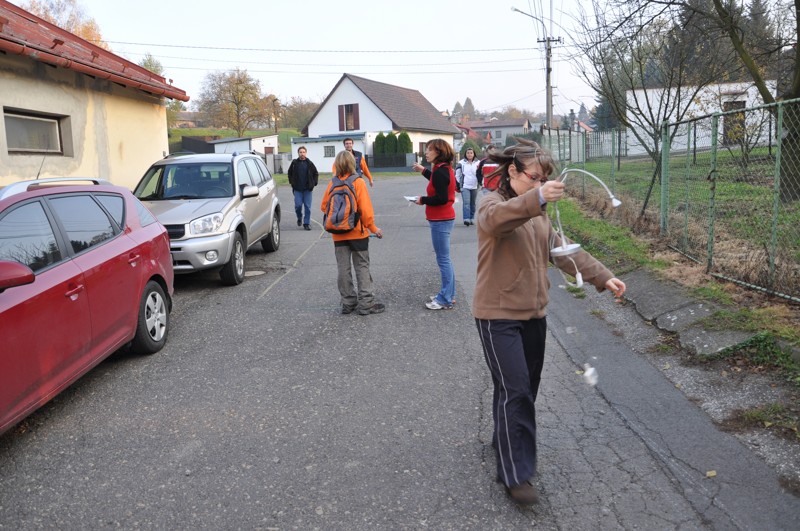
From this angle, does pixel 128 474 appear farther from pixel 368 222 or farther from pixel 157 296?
pixel 368 222

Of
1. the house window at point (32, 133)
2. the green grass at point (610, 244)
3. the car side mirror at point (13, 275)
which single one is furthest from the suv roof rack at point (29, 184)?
the green grass at point (610, 244)

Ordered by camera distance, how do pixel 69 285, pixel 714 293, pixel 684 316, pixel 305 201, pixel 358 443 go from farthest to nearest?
pixel 305 201
pixel 714 293
pixel 684 316
pixel 69 285
pixel 358 443

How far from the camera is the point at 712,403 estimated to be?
4648 mm

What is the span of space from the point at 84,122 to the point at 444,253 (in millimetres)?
7822

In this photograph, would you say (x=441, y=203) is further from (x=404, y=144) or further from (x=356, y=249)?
(x=404, y=144)

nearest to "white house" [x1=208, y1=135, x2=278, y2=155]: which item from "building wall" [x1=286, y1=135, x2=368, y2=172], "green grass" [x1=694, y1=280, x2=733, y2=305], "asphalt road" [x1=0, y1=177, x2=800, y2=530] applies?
"building wall" [x1=286, y1=135, x2=368, y2=172]

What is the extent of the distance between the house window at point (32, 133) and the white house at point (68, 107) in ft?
0.05

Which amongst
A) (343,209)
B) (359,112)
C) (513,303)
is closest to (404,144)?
(359,112)

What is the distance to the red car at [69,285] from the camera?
3.94 metres

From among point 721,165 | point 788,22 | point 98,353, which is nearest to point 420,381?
point 98,353

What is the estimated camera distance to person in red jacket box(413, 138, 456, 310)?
7141 millimetres

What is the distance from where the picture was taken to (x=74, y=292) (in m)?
4.62

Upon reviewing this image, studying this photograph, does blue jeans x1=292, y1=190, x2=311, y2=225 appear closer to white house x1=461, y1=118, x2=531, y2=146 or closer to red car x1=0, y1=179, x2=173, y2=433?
red car x1=0, y1=179, x2=173, y2=433

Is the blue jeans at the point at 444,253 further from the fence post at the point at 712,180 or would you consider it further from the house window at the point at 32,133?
the house window at the point at 32,133
